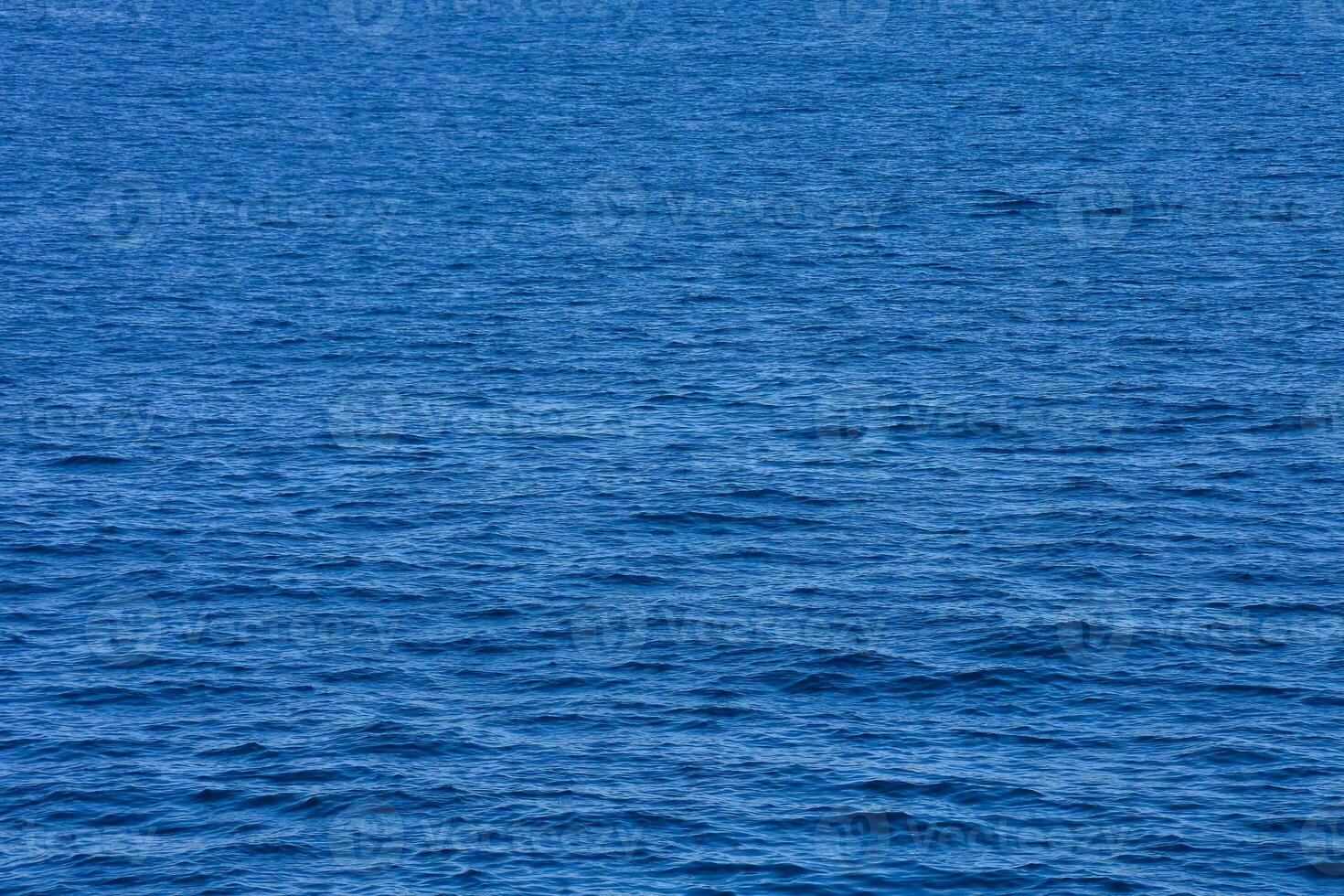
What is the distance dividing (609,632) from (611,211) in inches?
1951

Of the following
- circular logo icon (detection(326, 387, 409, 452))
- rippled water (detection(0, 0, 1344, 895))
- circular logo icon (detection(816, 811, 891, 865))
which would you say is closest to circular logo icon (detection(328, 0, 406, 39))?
rippled water (detection(0, 0, 1344, 895))

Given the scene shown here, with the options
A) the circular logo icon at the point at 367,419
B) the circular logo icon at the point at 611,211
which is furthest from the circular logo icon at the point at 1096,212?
the circular logo icon at the point at 367,419

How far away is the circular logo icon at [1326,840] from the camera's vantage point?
4166 cm

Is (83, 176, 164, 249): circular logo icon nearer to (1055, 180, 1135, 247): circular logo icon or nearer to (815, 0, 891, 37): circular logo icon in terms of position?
(1055, 180, 1135, 247): circular logo icon

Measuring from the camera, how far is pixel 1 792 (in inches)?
1806

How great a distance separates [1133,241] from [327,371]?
41369 millimetres

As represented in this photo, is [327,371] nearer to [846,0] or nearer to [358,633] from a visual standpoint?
[358,633]

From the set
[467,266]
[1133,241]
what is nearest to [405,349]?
[467,266]

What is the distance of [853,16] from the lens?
14212 cm

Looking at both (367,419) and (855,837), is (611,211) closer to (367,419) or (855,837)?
(367,419)

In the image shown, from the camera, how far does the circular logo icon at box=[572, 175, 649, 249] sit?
9656 cm

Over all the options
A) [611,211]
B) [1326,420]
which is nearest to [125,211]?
[611,211]

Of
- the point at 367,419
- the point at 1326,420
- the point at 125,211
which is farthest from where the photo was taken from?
the point at 125,211

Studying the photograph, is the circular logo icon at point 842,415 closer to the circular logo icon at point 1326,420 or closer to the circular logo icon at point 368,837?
the circular logo icon at point 1326,420
